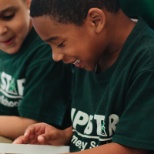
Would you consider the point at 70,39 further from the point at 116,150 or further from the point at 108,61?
the point at 116,150

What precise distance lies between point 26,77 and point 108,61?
308 millimetres

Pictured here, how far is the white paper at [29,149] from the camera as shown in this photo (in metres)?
0.78

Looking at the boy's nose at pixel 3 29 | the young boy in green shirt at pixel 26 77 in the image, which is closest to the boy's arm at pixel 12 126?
the young boy in green shirt at pixel 26 77

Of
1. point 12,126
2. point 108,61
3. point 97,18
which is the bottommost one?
point 12,126

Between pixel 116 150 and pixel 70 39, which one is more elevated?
pixel 70 39

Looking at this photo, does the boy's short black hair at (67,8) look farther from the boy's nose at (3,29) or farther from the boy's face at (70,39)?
the boy's nose at (3,29)

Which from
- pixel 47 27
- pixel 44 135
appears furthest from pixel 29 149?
pixel 47 27

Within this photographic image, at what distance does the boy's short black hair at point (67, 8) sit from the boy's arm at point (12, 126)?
1.31 ft

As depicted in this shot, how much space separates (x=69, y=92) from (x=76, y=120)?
0.14m

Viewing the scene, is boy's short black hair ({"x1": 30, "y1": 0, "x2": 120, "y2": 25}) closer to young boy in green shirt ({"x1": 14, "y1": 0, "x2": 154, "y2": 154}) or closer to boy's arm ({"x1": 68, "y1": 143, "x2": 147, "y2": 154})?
young boy in green shirt ({"x1": 14, "y1": 0, "x2": 154, "y2": 154})

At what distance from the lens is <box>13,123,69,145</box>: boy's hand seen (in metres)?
0.88

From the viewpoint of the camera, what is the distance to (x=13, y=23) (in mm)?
979

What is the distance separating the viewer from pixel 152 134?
642mm

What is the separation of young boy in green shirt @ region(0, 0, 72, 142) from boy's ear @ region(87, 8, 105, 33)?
0.27 m
